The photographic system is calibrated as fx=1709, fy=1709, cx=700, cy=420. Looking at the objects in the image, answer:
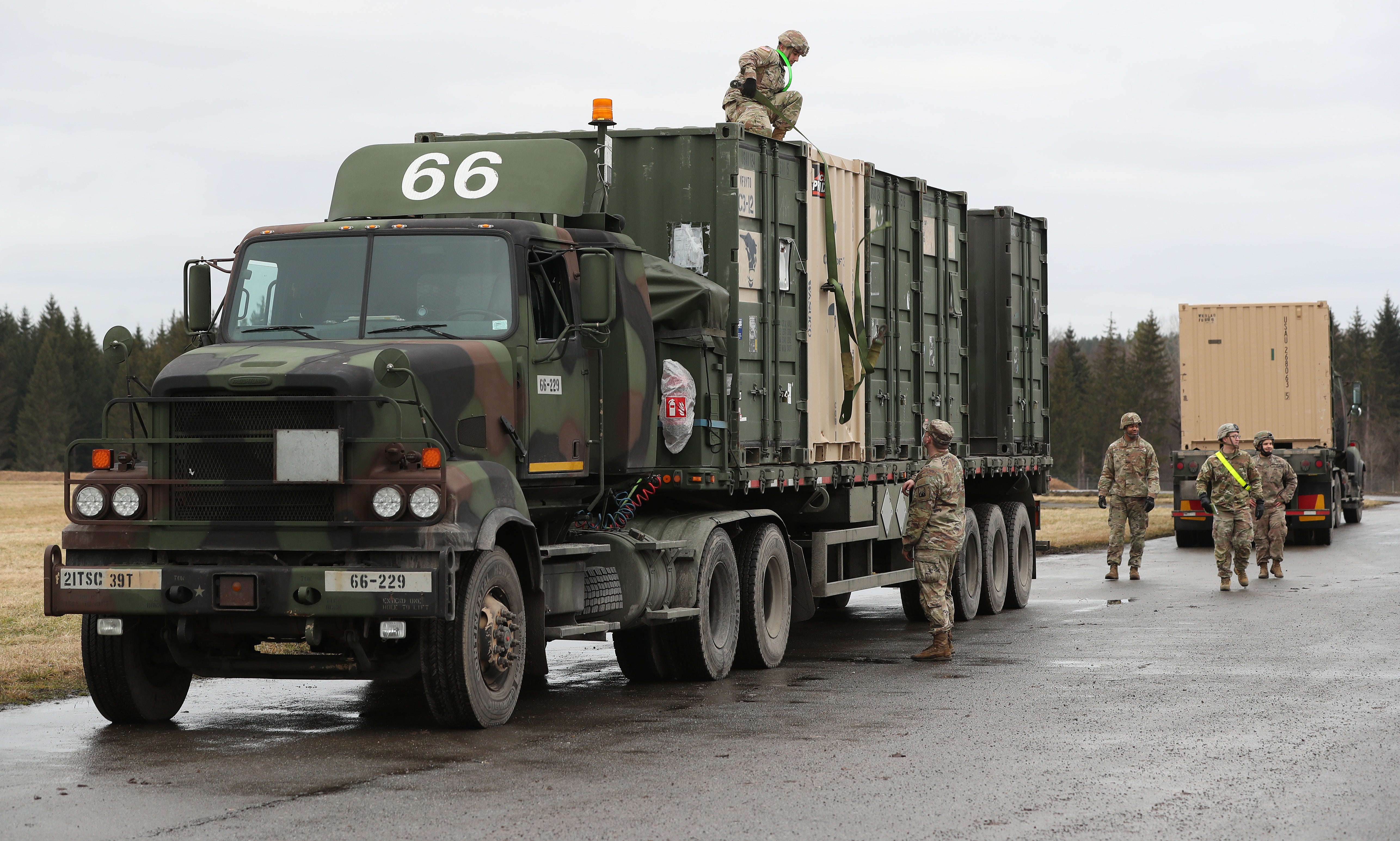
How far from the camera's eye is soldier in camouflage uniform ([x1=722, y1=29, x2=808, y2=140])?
1355 centimetres

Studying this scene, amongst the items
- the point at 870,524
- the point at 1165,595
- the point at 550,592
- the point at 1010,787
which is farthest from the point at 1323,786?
the point at 1165,595

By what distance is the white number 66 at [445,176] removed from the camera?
11031 millimetres

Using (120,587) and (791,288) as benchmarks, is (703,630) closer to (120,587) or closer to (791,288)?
(791,288)

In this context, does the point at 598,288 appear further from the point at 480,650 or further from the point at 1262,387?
the point at 1262,387

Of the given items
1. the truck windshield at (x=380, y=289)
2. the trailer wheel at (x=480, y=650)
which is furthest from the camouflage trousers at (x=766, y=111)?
the trailer wheel at (x=480, y=650)

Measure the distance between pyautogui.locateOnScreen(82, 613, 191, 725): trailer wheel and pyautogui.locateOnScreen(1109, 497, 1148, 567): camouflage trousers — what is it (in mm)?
13795

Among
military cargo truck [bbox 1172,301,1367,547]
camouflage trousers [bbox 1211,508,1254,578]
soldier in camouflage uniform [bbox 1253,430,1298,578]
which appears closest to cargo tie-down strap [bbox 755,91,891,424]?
camouflage trousers [bbox 1211,508,1254,578]

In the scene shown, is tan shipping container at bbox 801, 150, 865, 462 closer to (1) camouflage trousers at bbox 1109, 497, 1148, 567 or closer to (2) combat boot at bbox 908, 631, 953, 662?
(2) combat boot at bbox 908, 631, 953, 662

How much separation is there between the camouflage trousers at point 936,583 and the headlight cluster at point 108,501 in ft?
20.0

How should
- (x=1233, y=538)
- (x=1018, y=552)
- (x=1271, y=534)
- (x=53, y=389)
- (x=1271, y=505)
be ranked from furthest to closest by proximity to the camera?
1. (x=53, y=389)
2. (x=1271, y=505)
3. (x=1271, y=534)
4. (x=1233, y=538)
5. (x=1018, y=552)

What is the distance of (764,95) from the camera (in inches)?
537

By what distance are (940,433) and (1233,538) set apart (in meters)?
8.53

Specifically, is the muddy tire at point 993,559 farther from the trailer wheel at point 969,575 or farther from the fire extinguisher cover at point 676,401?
the fire extinguisher cover at point 676,401

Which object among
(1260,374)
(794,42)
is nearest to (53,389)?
(1260,374)
